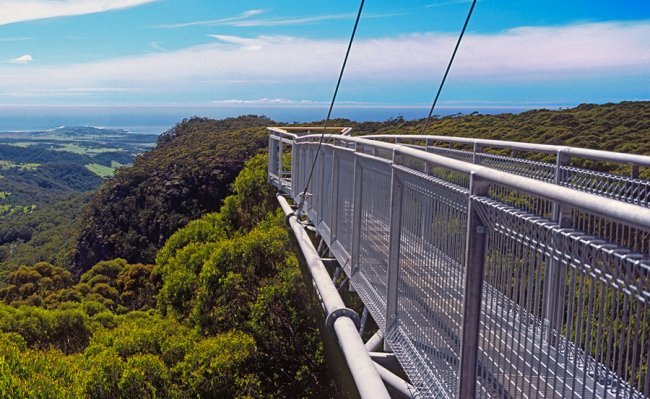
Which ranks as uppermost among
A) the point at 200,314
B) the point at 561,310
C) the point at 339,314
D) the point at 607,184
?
the point at 607,184

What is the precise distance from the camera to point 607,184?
205 inches

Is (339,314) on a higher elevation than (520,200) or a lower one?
lower

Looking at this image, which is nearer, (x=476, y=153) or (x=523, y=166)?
(x=523, y=166)

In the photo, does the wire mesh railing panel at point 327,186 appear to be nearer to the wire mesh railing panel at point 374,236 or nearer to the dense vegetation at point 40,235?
the wire mesh railing panel at point 374,236

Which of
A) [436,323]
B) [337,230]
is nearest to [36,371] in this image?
[337,230]

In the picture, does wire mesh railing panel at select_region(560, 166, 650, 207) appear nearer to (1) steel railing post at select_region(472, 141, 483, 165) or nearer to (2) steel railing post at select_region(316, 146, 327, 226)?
(1) steel railing post at select_region(472, 141, 483, 165)

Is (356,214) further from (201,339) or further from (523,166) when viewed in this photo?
(201,339)

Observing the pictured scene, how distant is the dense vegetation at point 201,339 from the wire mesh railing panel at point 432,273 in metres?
6.43

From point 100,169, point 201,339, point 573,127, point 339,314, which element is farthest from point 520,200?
point 100,169

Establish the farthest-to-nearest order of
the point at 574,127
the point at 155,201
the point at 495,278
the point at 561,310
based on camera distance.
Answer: the point at 155,201 → the point at 574,127 → the point at 495,278 → the point at 561,310

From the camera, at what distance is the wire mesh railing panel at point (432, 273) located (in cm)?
324

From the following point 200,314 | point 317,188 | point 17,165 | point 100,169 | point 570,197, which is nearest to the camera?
point 570,197

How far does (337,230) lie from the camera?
7109mm

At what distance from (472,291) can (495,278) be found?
16cm
